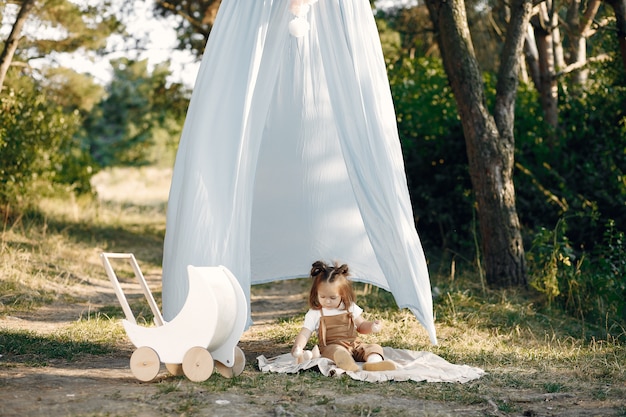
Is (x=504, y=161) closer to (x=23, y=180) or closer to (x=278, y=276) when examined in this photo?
(x=278, y=276)

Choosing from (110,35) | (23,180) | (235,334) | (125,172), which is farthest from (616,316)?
(125,172)

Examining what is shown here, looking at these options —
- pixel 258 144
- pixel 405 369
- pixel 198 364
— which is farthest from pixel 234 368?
pixel 258 144

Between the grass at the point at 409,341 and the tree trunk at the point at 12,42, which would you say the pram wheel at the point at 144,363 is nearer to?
the grass at the point at 409,341

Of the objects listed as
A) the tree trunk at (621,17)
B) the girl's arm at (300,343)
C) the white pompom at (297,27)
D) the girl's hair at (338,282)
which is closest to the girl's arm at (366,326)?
the girl's hair at (338,282)

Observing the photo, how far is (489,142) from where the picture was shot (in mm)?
7414

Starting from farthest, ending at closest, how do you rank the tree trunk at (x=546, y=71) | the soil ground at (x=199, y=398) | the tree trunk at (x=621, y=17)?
the tree trunk at (x=546, y=71) → the tree trunk at (x=621, y=17) → the soil ground at (x=199, y=398)

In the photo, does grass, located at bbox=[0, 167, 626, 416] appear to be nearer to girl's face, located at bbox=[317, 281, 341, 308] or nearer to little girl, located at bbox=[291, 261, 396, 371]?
little girl, located at bbox=[291, 261, 396, 371]

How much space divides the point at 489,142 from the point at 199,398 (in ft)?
14.7

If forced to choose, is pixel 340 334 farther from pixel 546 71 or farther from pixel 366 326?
pixel 546 71

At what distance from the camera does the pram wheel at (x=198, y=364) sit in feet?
13.6

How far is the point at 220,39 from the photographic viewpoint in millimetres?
4945

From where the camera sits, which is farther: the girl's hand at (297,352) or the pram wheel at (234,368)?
the girl's hand at (297,352)

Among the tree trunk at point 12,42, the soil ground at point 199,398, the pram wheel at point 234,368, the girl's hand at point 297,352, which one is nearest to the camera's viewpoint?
the soil ground at point 199,398

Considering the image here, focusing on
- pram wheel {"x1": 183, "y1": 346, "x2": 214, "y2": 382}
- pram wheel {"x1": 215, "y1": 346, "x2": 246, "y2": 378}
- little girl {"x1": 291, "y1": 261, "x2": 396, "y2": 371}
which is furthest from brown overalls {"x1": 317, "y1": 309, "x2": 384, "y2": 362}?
pram wheel {"x1": 183, "y1": 346, "x2": 214, "y2": 382}
